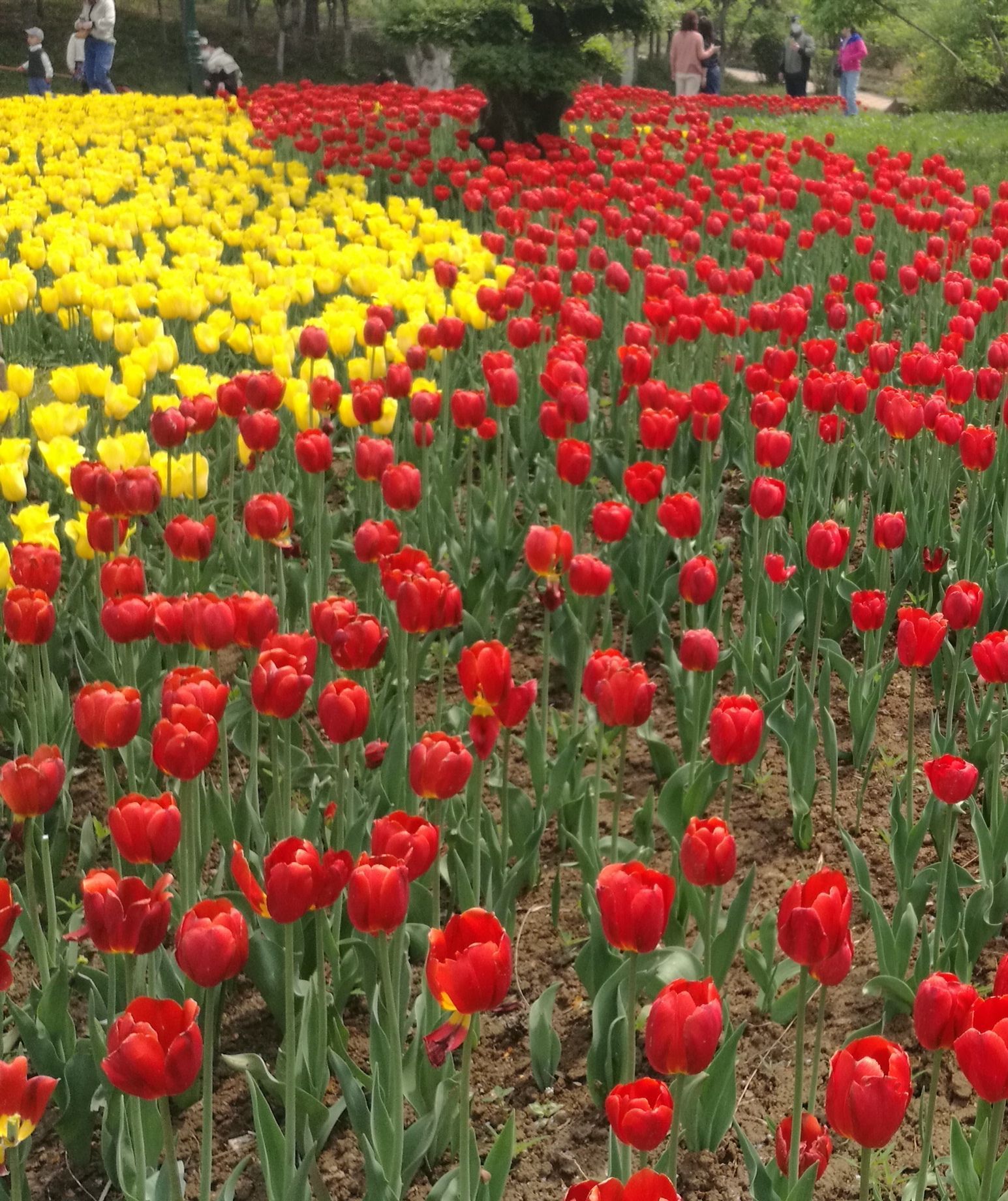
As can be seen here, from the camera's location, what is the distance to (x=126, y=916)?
5.61 ft

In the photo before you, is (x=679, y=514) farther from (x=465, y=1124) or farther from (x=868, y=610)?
(x=465, y=1124)

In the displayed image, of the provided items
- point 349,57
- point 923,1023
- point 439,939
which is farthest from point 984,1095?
point 349,57

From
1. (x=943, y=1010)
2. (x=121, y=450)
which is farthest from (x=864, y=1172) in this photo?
(x=121, y=450)

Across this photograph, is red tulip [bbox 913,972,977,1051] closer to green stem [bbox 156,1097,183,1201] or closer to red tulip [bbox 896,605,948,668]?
green stem [bbox 156,1097,183,1201]

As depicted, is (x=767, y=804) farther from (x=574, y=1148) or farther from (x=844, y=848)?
(x=574, y=1148)

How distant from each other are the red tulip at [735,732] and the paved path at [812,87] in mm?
39995

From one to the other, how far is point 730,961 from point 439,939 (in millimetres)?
1056

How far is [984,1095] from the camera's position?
150 cm

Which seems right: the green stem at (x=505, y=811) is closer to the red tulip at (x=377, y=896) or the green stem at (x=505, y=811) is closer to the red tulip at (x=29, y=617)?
the red tulip at (x=29, y=617)

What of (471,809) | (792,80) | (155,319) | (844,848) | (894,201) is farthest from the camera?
(792,80)

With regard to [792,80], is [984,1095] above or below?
below

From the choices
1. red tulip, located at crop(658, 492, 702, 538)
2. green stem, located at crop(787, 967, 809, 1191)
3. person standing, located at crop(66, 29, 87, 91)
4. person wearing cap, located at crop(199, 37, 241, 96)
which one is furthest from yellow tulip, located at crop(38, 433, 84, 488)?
person standing, located at crop(66, 29, 87, 91)

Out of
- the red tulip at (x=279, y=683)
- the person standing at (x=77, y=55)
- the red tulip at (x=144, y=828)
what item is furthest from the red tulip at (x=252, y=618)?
the person standing at (x=77, y=55)

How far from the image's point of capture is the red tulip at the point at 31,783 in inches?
80.3
